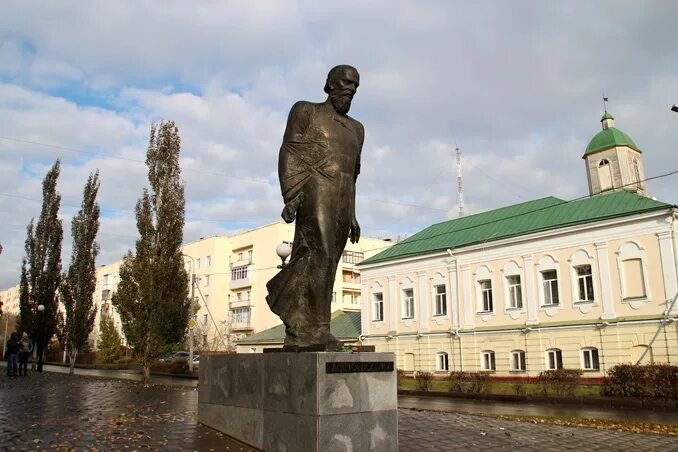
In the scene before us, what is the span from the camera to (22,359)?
2161 centimetres

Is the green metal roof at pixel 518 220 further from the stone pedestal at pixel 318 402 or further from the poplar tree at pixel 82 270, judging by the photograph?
the stone pedestal at pixel 318 402

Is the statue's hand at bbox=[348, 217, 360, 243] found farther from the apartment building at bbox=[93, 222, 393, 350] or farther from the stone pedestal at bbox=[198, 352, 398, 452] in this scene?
the apartment building at bbox=[93, 222, 393, 350]

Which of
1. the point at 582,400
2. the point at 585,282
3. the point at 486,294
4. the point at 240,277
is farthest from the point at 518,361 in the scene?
the point at 240,277

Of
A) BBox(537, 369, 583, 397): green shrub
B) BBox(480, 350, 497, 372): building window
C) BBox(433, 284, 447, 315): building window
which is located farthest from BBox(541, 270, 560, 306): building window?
BBox(433, 284, 447, 315): building window

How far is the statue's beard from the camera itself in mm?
6320

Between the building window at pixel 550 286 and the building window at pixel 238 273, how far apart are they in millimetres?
35861

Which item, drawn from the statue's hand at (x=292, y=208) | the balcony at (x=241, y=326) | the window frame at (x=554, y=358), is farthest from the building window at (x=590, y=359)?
the balcony at (x=241, y=326)

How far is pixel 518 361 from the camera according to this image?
28.1 m

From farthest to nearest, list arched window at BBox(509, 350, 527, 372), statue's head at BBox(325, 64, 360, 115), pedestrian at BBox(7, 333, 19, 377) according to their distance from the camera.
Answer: arched window at BBox(509, 350, 527, 372), pedestrian at BBox(7, 333, 19, 377), statue's head at BBox(325, 64, 360, 115)

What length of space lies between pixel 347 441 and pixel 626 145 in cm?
3813

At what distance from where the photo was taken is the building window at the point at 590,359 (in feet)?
82.4

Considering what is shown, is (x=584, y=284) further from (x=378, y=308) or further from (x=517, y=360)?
(x=378, y=308)

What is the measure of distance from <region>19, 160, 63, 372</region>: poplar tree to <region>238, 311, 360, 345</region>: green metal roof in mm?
13535

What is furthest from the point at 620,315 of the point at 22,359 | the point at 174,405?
the point at 22,359
